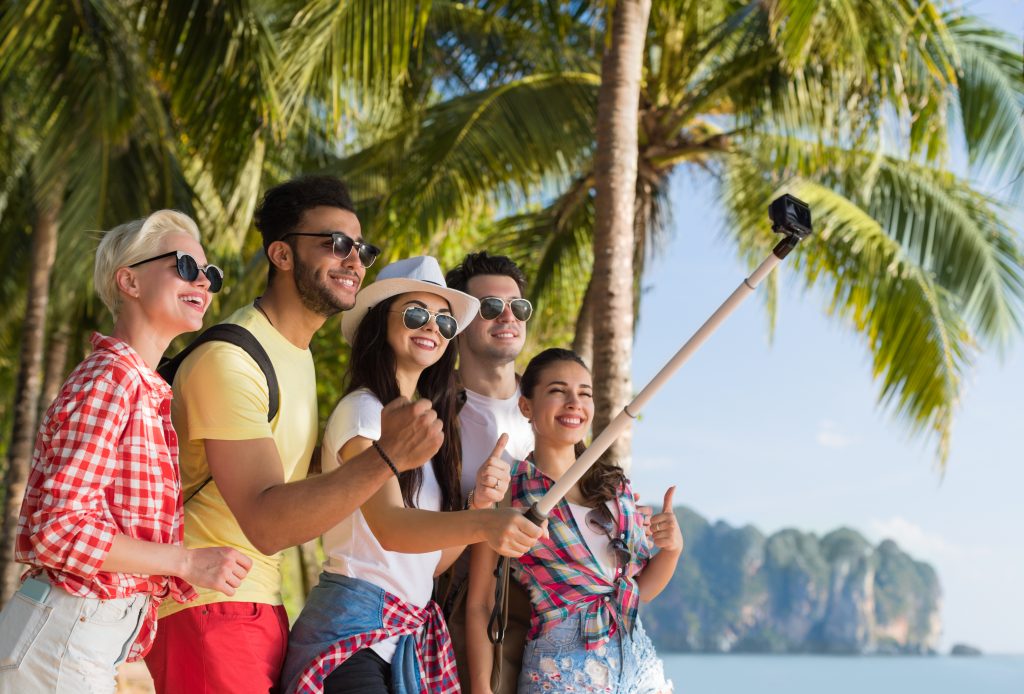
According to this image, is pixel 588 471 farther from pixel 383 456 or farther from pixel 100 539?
pixel 100 539

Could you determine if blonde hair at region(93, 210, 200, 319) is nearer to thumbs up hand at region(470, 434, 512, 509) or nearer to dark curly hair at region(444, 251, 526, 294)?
thumbs up hand at region(470, 434, 512, 509)

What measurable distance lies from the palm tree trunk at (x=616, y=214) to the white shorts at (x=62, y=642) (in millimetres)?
4549

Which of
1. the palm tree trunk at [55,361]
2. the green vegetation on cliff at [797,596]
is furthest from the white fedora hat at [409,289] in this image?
the green vegetation on cliff at [797,596]

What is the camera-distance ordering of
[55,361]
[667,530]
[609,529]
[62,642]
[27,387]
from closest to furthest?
[62,642] → [667,530] → [609,529] → [27,387] → [55,361]

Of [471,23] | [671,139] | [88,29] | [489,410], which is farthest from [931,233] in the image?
[489,410]

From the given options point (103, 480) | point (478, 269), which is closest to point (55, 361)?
point (478, 269)

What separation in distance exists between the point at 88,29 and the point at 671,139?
586cm

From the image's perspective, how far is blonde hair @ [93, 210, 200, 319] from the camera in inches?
122

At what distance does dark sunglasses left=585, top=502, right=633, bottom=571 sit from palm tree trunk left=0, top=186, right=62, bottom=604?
11.5 m

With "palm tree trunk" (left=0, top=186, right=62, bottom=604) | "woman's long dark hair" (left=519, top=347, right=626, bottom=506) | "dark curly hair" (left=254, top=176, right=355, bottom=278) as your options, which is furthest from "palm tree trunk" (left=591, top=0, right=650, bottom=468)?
"palm tree trunk" (left=0, top=186, right=62, bottom=604)

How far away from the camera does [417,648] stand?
348 centimetres

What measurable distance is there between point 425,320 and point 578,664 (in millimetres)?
1201

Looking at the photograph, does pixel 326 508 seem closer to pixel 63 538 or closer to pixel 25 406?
pixel 63 538

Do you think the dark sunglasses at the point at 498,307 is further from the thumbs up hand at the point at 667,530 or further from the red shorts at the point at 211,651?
the red shorts at the point at 211,651
